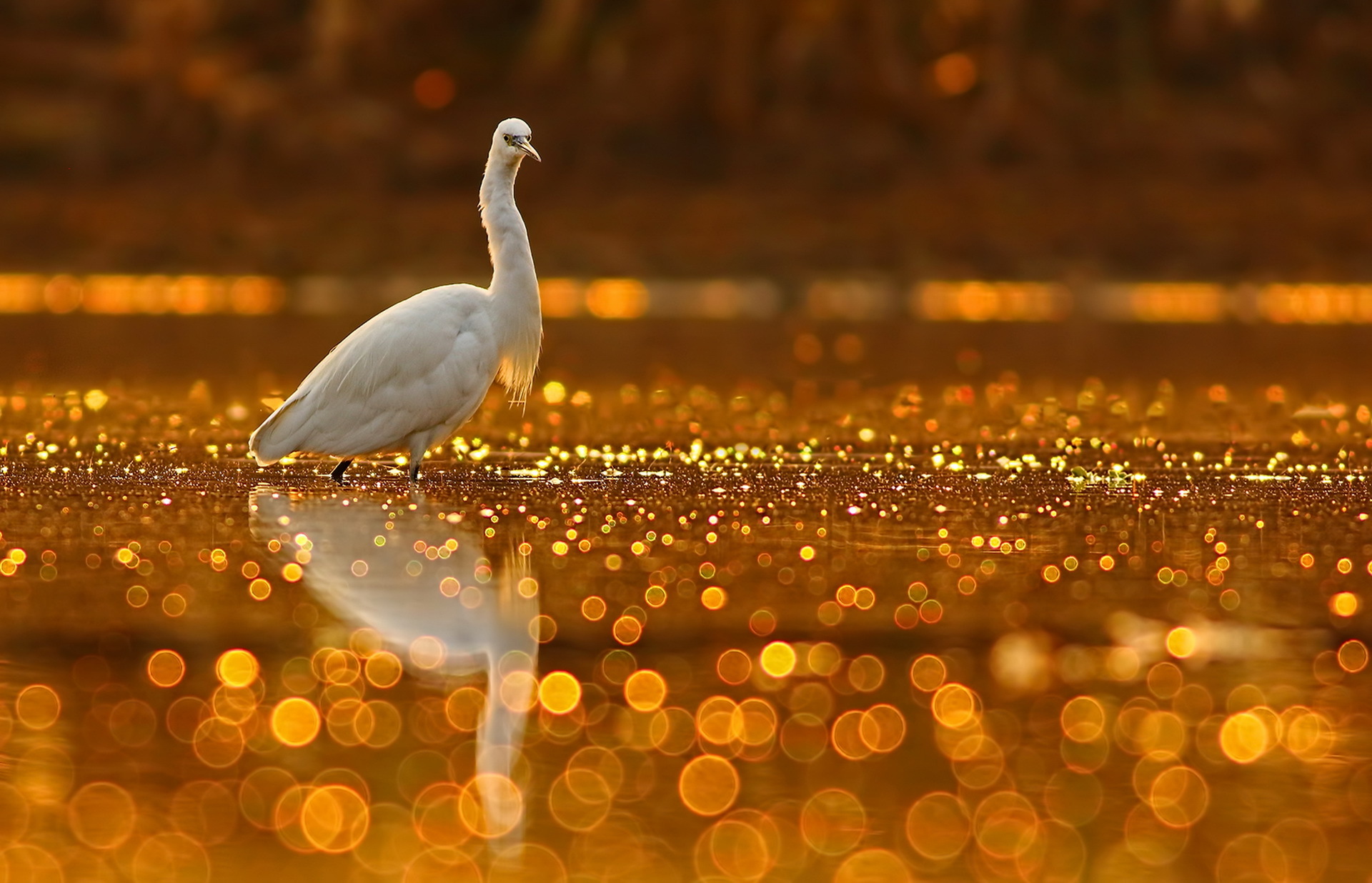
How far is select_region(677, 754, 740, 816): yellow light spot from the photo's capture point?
5242 mm

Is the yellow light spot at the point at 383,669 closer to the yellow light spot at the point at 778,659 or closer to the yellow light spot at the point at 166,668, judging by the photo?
the yellow light spot at the point at 166,668

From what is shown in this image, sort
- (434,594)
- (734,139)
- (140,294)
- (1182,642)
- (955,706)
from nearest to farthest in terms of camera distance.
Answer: (955,706) < (1182,642) < (434,594) < (140,294) < (734,139)

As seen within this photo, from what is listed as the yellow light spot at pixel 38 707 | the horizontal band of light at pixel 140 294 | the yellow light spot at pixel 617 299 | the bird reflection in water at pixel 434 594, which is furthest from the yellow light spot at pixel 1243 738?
the horizontal band of light at pixel 140 294

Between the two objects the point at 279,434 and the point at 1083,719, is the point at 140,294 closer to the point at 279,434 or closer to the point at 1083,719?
the point at 279,434

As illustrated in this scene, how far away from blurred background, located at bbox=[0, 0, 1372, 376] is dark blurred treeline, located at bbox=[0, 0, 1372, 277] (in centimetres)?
4

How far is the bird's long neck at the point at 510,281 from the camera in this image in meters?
11.4

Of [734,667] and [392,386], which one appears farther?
[392,386]

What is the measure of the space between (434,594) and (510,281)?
158 inches

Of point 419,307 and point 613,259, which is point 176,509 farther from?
point 613,259

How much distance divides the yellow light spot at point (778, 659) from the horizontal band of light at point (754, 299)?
58.7 feet

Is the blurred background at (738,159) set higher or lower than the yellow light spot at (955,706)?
lower

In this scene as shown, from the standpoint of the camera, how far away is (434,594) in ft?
25.0

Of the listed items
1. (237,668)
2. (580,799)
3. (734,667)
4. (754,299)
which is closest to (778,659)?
(734,667)

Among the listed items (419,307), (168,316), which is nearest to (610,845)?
(419,307)
